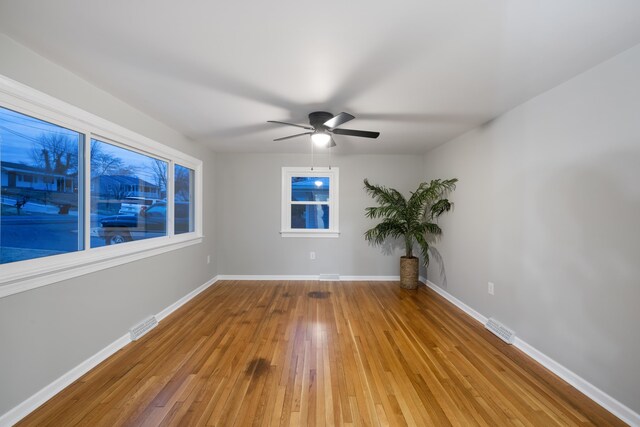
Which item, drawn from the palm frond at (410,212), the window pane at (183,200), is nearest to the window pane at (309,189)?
the palm frond at (410,212)

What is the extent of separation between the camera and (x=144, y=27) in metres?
1.40

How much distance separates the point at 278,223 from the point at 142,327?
2.44 m

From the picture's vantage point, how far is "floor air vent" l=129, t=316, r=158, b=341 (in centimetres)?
242

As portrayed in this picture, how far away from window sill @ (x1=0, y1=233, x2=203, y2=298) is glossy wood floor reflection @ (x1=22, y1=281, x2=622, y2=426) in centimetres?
78

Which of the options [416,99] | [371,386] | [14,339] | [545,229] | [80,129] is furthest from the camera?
[416,99]

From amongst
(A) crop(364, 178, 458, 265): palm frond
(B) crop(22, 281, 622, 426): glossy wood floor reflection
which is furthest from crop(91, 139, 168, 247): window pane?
(A) crop(364, 178, 458, 265): palm frond

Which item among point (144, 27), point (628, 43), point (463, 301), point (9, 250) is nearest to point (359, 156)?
point (463, 301)

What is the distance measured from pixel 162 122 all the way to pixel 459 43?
298cm

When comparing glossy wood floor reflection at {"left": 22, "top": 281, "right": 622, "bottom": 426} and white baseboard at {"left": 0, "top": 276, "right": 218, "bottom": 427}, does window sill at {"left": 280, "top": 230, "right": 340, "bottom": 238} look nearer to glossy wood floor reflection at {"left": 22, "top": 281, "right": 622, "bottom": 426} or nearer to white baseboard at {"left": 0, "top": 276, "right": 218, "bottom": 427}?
glossy wood floor reflection at {"left": 22, "top": 281, "right": 622, "bottom": 426}

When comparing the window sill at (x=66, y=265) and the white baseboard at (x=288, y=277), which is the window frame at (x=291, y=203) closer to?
the white baseboard at (x=288, y=277)

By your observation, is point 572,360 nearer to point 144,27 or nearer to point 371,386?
point 371,386

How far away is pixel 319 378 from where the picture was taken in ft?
6.18

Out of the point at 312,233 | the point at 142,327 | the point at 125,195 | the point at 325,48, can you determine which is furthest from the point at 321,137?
the point at 142,327

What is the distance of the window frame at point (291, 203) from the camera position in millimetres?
4512
